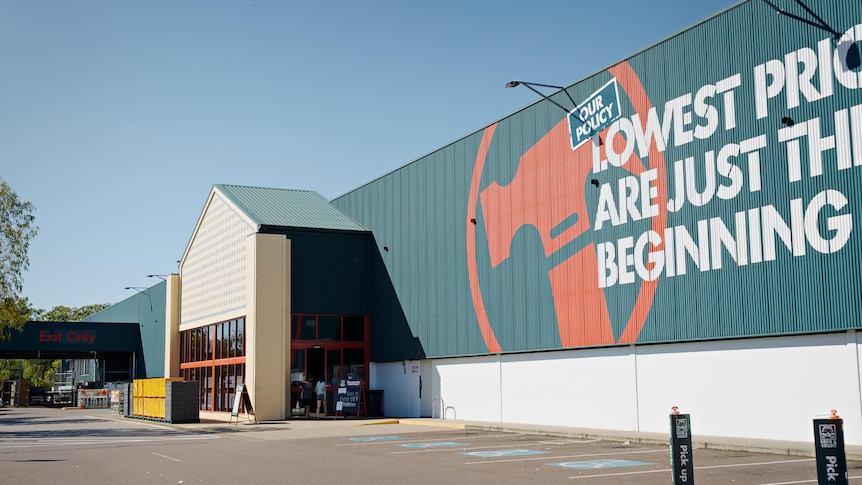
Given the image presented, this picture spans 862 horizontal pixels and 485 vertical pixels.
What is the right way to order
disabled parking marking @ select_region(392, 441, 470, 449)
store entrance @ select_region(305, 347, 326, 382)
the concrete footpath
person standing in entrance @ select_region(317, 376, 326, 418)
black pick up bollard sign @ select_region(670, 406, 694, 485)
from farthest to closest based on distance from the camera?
store entrance @ select_region(305, 347, 326, 382)
person standing in entrance @ select_region(317, 376, 326, 418)
disabled parking marking @ select_region(392, 441, 470, 449)
the concrete footpath
black pick up bollard sign @ select_region(670, 406, 694, 485)

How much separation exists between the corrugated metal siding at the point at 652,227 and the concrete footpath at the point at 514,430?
2.54 meters

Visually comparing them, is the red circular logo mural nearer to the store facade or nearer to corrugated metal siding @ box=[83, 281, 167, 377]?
the store facade

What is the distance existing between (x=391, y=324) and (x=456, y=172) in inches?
290

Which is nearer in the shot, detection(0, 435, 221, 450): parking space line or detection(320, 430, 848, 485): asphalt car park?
detection(320, 430, 848, 485): asphalt car park

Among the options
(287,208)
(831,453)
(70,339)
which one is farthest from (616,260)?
(70,339)

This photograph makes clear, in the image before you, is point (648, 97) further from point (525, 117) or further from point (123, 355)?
point (123, 355)

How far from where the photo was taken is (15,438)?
90.4 feet

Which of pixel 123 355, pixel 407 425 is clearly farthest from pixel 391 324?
pixel 123 355

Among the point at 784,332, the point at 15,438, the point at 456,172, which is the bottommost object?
the point at 15,438

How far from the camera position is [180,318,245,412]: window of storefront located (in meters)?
37.8

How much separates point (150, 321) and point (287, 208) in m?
22.6

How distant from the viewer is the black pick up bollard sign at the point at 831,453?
31.5 ft

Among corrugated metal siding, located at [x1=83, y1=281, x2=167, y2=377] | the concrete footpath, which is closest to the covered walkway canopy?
corrugated metal siding, located at [x1=83, y1=281, x2=167, y2=377]

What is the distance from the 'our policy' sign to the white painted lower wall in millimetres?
6366
